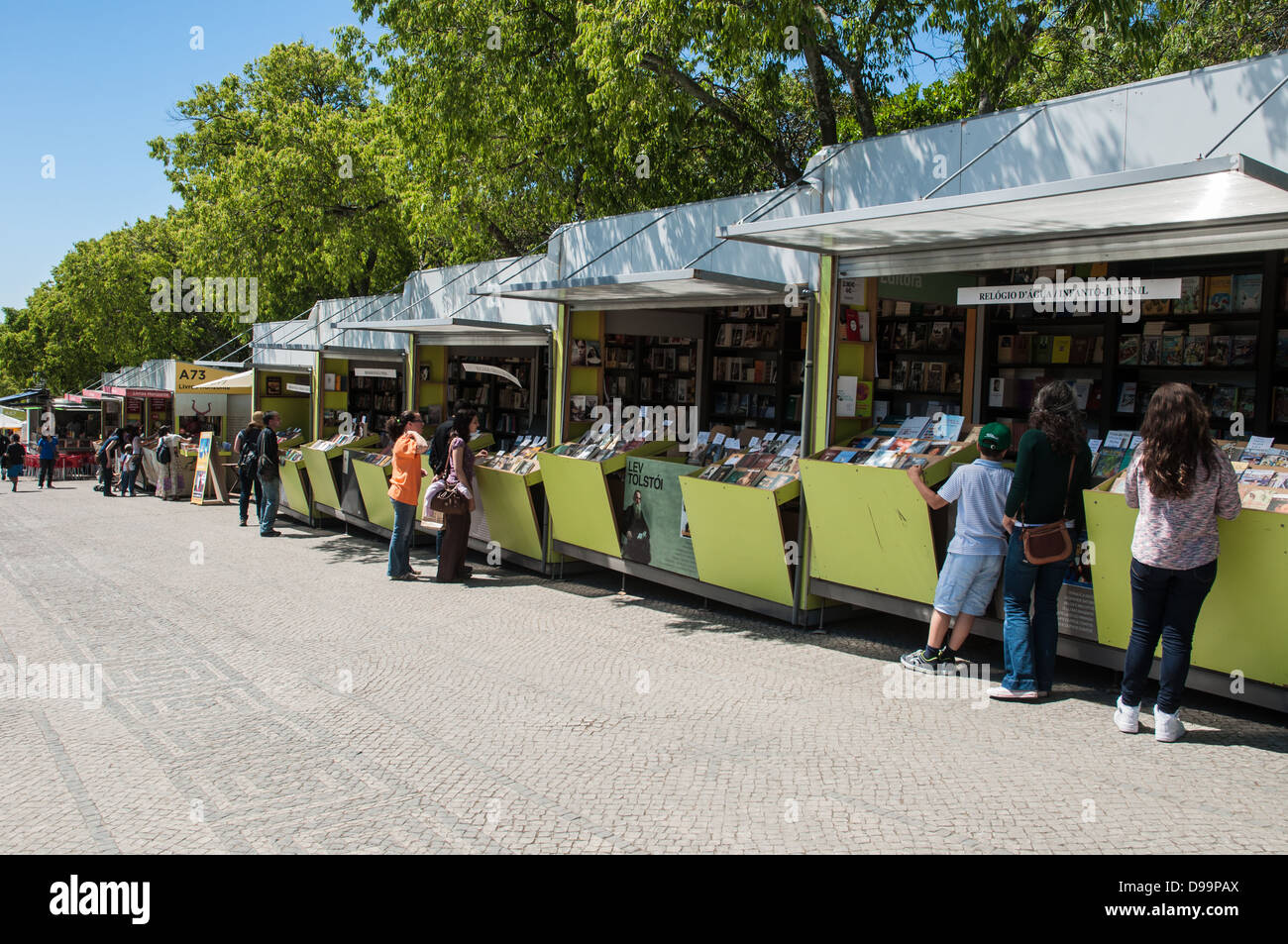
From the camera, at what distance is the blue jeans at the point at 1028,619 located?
5.96m

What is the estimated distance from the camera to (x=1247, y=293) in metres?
8.38

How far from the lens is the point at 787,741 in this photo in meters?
5.44

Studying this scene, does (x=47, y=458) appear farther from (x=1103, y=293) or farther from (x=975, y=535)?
(x=1103, y=293)

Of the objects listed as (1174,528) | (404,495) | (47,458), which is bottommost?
(47,458)

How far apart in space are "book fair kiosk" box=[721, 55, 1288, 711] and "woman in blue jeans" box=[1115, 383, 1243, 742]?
0.39 meters

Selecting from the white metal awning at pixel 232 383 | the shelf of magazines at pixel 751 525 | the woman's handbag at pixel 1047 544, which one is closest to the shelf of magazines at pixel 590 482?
the shelf of magazines at pixel 751 525

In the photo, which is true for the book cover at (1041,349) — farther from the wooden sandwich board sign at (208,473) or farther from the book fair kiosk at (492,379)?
the wooden sandwich board sign at (208,473)

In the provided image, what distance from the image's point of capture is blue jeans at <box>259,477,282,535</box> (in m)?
14.3

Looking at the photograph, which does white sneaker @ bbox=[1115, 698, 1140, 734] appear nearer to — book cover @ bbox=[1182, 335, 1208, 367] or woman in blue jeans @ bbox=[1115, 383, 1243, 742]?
woman in blue jeans @ bbox=[1115, 383, 1243, 742]

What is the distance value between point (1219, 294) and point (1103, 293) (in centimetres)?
290

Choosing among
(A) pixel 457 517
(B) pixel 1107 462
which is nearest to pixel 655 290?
(A) pixel 457 517

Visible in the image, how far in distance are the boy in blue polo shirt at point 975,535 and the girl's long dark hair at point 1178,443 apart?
1.10m

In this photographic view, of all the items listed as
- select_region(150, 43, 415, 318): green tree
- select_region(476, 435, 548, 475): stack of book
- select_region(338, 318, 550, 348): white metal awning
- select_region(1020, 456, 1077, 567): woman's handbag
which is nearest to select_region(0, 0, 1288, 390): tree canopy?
select_region(150, 43, 415, 318): green tree

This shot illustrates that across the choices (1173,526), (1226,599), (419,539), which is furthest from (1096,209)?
(419,539)
